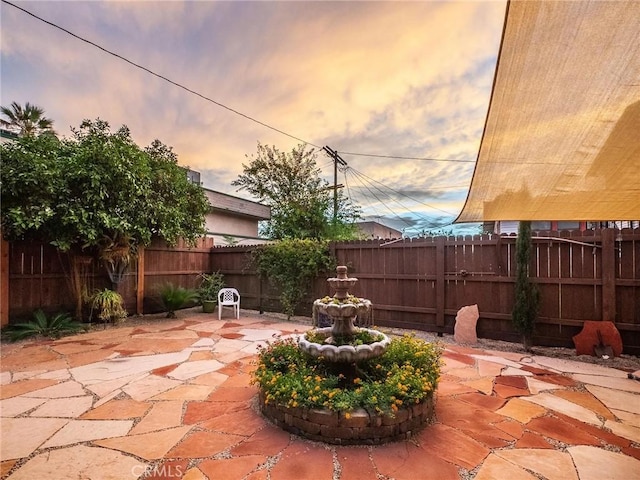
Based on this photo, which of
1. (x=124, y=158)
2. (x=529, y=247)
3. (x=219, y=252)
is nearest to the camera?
(x=529, y=247)

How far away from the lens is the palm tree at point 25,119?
8375 mm

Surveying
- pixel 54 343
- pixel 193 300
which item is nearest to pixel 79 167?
pixel 54 343

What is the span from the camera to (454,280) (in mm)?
4730

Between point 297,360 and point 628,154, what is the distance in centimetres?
275

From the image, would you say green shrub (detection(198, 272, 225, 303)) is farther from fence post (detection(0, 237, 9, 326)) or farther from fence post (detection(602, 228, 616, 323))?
fence post (detection(602, 228, 616, 323))

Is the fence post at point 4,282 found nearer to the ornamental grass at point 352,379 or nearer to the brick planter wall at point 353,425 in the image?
the ornamental grass at point 352,379

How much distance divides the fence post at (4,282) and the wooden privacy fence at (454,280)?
49 mm

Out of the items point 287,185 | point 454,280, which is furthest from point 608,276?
point 287,185

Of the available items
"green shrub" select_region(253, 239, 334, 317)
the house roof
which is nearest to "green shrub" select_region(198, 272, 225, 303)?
"green shrub" select_region(253, 239, 334, 317)

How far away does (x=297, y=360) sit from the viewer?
8.43 feet

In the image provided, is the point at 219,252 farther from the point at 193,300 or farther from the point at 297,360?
the point at 297,360

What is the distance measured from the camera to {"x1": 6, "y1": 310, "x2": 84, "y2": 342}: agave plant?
4.35m

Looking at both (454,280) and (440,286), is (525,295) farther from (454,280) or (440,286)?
(440,286)

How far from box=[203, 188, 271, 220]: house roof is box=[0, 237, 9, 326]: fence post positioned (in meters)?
5.86
